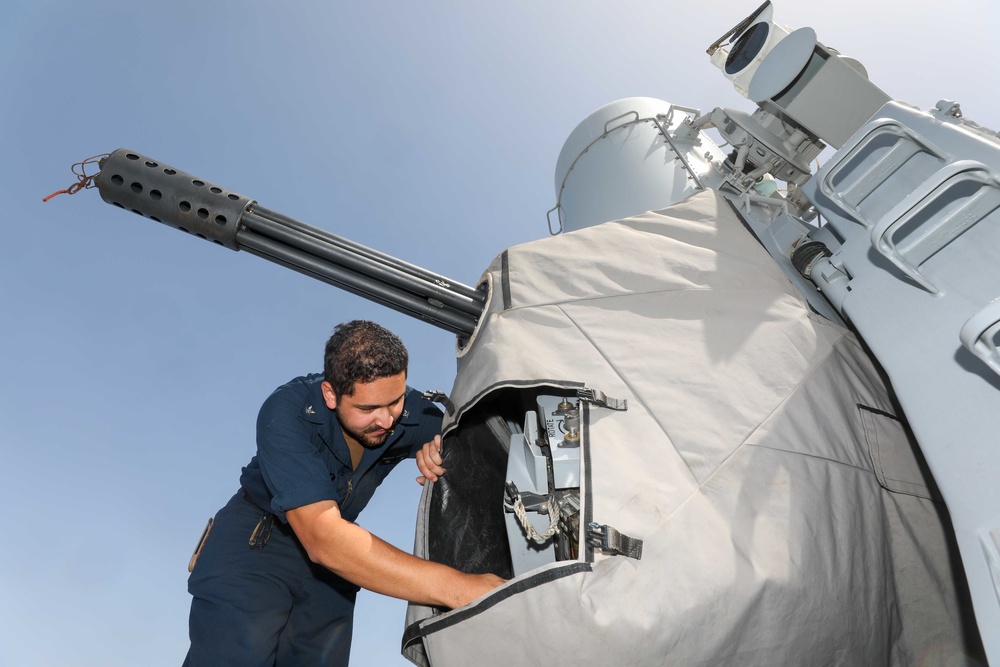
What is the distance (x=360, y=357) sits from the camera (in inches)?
101

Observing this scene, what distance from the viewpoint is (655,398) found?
198 cm

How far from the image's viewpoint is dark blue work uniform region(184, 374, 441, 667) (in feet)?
7.79

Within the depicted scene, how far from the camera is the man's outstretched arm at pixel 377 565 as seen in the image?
1895mm

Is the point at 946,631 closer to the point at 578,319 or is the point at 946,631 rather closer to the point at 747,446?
the point at 747,446

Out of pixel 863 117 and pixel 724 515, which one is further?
pixel 863 117

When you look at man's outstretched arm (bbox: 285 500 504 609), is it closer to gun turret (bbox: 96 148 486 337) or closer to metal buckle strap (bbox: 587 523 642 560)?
metal buckle strap (bbox: 587 523 642 560)

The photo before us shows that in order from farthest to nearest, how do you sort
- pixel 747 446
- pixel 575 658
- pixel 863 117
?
pixel 863 117, pixel 747 446, pixel 575 658

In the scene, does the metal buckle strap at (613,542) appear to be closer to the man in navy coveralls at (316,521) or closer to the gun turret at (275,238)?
the man in navy coveralls at (316,521)

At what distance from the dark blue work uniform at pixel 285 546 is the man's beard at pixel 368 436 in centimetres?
6

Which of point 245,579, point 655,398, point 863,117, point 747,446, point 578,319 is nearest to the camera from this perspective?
point 747,446

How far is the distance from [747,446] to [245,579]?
1.95 meters

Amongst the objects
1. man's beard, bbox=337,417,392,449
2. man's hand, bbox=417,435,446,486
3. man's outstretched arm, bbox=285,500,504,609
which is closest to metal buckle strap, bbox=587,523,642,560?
man's outstretched arm, bbox=285,500,504,609

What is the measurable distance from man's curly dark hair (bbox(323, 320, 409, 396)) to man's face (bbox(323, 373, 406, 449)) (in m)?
0.03

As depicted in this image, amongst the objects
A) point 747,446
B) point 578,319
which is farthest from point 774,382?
point 578,319
